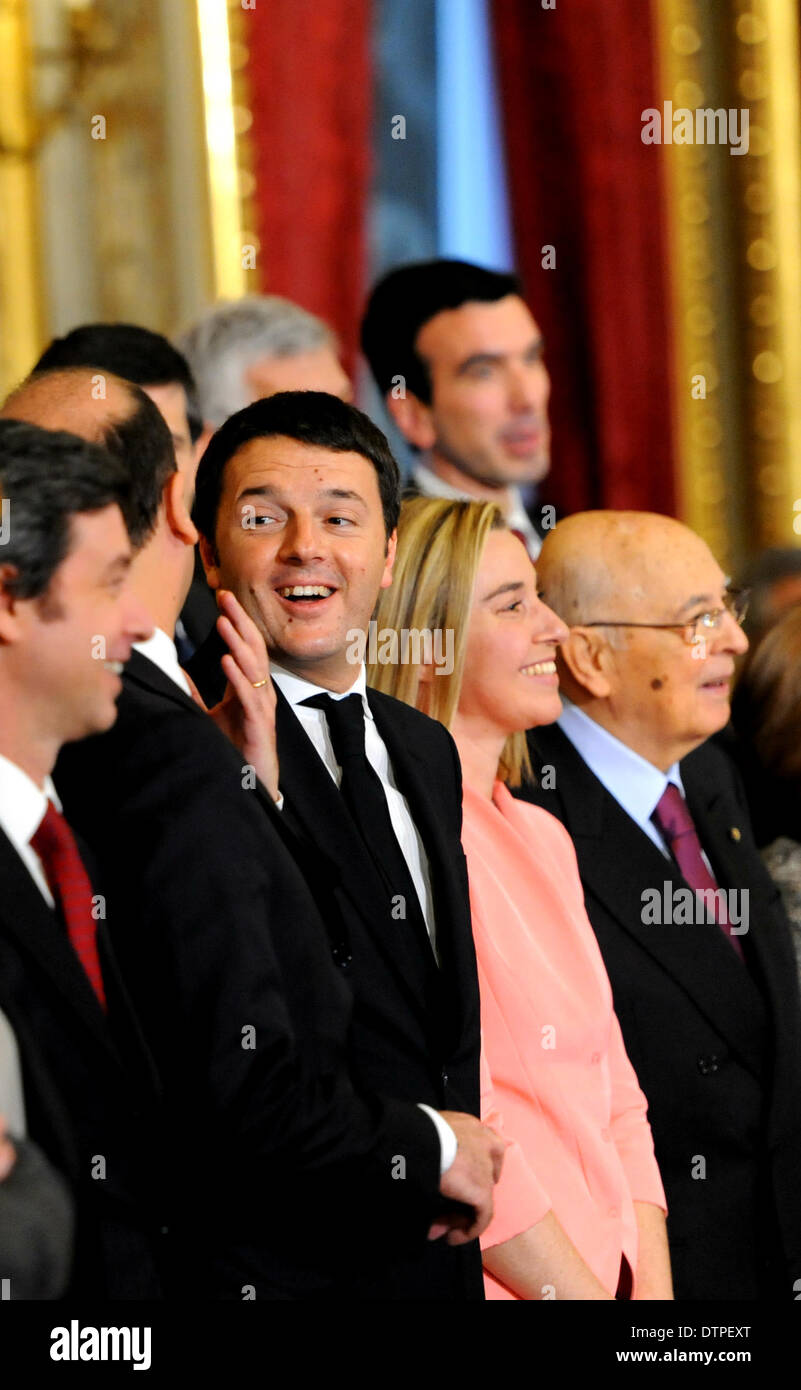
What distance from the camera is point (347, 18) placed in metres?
5.17

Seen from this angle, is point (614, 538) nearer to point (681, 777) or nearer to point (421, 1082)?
point (681, 777)

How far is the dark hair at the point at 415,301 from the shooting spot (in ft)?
14.4

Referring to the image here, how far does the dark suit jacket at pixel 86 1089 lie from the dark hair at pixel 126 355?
185cm

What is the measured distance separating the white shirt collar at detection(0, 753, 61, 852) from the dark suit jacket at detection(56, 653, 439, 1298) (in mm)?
144

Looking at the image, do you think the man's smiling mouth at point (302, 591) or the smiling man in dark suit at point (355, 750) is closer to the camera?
the smiling man in dark suit at point (355, 750)

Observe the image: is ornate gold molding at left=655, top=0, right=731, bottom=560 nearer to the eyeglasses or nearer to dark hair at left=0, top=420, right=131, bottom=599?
the eyeglasses

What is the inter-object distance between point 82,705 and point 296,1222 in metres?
0.64

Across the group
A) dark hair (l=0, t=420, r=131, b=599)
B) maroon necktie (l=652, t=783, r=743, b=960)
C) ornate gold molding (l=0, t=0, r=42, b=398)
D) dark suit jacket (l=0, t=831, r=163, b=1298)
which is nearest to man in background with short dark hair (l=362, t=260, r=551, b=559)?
ornate gold molding (l=0, t=0, r=42, b=398)

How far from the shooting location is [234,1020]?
1.79m

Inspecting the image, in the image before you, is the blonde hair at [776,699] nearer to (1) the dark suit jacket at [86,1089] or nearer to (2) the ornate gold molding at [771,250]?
(1) the dark suit jacket at [86,1089]

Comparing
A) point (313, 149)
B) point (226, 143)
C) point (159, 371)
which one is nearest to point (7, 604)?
point (159, 371)

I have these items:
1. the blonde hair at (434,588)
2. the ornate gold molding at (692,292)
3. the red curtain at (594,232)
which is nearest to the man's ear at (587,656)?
the blonde hair at (434,588)

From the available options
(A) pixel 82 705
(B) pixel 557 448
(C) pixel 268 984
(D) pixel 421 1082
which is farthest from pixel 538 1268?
(B) pixel 557 448

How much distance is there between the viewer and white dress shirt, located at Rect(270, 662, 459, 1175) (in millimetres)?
2297
